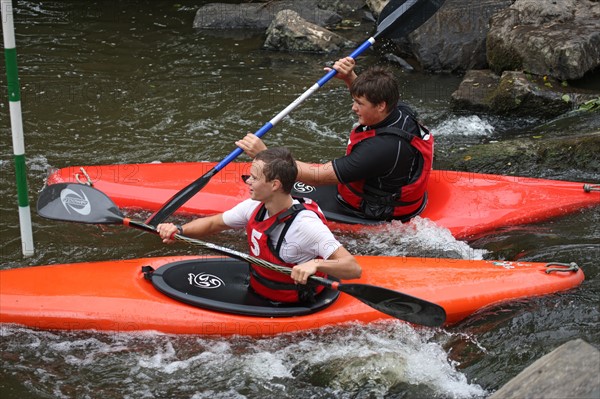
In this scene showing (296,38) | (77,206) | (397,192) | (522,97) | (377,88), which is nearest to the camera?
(77,206)

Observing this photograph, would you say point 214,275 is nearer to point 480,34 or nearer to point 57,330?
point 57,330

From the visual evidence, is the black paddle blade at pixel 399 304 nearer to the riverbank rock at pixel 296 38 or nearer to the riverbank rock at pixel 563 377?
the riverbank rock at pixel 563 377

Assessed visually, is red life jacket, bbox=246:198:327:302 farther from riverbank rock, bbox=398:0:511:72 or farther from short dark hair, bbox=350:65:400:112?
riverbank rock, bbox=398:0:511:72

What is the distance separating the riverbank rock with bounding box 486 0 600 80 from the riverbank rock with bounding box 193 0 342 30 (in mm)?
2734

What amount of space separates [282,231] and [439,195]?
5.73ft

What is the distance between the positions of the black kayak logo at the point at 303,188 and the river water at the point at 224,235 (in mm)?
460

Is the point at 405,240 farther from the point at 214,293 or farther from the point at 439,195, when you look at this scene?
the point at 214,293

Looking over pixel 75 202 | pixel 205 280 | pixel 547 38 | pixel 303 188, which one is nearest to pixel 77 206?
pixel 75 202

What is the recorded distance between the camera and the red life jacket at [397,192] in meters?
4.65

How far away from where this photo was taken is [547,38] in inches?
293

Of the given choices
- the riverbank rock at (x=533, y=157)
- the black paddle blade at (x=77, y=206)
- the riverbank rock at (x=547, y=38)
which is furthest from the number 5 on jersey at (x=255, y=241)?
the riverbank rock at (x=547, y=38)

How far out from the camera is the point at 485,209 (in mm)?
5035

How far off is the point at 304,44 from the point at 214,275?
5.60 meters

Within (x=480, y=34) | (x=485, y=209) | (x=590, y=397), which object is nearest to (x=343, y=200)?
(x=485, y=209)
